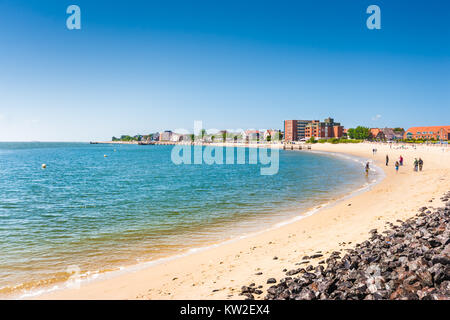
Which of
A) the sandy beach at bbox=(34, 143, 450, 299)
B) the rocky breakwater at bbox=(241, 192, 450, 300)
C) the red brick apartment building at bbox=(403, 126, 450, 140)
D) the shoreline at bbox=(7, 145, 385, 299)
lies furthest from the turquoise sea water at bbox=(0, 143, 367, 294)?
the red brick apartment building at bbox=(403, 126, 450, 140)

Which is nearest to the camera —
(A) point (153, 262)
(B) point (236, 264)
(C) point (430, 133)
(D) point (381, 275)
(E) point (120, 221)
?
(D) point (381, 275)

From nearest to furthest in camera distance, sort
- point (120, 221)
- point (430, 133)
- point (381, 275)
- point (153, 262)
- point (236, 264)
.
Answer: point (381, 275), point (236, 264), point (153, 262), point (120, 221), point (430, 133)

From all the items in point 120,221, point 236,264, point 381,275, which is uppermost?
point 381,275

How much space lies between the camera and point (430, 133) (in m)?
181

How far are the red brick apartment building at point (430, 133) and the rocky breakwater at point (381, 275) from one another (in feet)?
675

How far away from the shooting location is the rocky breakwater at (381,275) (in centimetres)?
567

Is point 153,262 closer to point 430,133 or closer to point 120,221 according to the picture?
point 120,221

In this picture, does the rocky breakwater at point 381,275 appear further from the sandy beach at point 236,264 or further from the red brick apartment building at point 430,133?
the red brick apartment building at point 430,133

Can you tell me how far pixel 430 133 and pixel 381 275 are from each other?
219 metres

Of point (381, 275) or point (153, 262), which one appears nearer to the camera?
Answer: point (381, 275)

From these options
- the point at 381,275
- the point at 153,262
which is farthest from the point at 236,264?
the point at 381,275
